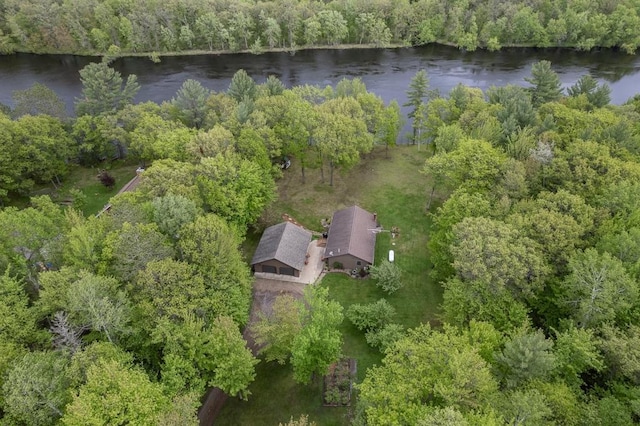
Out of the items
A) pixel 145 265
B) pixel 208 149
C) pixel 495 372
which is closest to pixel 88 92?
pixel 208 149

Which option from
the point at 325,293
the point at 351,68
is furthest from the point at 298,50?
the point at 325,293

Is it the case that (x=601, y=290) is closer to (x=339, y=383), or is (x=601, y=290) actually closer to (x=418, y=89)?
(x=339, y=383)

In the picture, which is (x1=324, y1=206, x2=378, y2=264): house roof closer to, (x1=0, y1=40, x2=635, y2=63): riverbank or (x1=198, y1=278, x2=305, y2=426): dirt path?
(x1=198, y1=278, x2=305, y2=426): dirt path

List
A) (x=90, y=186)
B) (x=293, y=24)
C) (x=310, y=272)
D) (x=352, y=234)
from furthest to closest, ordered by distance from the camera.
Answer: (x=293, y=24) < (x=90, y=186) < (x=352, y=234) < (x=310, y=272)

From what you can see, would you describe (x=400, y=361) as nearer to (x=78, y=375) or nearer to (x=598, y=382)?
(x=598, y=382)

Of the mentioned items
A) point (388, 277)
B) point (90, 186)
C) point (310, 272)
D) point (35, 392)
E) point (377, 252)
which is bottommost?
point (310, 272)

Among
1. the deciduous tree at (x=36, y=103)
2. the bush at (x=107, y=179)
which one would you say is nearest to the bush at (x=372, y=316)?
the bush at (x=107, y=179)

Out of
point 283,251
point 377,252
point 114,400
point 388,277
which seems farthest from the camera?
point 377,252

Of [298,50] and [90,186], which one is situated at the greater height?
[298,50]
